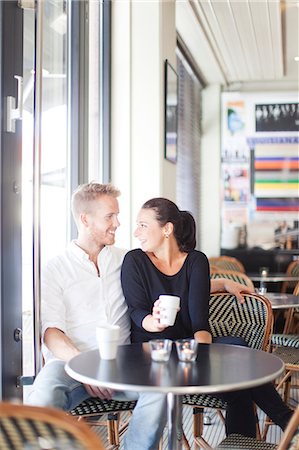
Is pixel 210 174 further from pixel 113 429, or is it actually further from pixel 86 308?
pixel 86 308

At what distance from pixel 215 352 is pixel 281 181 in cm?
644

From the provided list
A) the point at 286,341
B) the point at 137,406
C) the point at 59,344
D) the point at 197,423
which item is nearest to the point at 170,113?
the point at 286,341

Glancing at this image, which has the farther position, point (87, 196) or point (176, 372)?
point (87, 196)

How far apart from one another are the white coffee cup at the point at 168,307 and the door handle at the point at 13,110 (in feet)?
3.51

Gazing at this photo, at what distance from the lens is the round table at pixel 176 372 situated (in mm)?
1837

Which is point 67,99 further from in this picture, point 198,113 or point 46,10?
point 198,113

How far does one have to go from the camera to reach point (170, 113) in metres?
4.89

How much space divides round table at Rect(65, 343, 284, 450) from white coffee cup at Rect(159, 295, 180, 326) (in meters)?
0.13

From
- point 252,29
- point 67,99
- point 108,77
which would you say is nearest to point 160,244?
point 67,99

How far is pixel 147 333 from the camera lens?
279cm

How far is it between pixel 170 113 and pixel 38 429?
3.81 meters

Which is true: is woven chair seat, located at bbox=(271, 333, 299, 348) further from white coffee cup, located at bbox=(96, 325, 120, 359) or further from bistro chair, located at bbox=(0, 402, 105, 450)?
bistro chair, located at bbox=(0, 402, 105, 450)

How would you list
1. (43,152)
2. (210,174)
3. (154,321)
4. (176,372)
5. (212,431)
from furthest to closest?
(210,174), (212,431), (43,152), (154,321), (176,372)

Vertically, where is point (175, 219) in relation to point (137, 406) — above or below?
above
